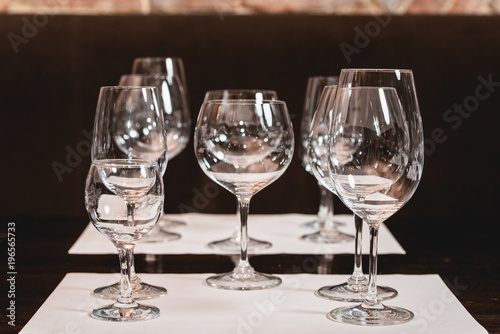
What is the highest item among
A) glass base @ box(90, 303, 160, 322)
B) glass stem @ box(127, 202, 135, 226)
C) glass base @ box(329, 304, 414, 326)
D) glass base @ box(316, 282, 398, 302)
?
glass stem @ box(127, 202, 135, 226)

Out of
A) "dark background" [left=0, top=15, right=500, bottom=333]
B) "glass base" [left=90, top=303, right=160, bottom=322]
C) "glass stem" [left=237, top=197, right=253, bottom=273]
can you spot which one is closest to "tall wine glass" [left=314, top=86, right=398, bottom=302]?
"glass stem" [left=237, top=197, right=253, bottom=273]

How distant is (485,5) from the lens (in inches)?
74.2

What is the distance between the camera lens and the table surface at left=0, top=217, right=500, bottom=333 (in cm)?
87

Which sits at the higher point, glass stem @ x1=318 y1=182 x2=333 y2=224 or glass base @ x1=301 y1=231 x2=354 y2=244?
glass stem @ x1=318 y1=182 x2=333 y2=224

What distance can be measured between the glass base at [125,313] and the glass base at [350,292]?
20 cm

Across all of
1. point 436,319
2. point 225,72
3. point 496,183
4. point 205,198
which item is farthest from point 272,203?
point 436,319

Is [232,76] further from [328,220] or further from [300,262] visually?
[300,262]

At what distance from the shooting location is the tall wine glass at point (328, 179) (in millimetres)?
896

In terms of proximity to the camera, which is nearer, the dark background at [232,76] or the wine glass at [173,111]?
the wine glass at [173,111]

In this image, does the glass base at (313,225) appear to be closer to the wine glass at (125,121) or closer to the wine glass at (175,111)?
the wine glass at (175,111)

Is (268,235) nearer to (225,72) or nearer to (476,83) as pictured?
(225,72)

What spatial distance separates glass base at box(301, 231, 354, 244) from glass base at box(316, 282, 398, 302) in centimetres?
26

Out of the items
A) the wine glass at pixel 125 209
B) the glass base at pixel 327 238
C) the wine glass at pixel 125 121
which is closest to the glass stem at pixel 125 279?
the wine glass at pixel 125 209

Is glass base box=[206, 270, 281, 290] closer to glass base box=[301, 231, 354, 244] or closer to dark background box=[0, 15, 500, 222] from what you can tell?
glass base box=[301, 231, 354, 244]
